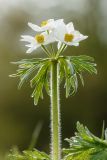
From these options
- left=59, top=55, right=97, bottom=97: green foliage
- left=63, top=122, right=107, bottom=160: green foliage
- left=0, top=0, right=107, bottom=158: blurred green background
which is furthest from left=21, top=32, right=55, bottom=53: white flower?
left=0, top=0, right=107, bottom=158: blurred green background

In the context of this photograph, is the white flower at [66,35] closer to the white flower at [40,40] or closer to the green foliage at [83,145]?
the white flower at [40,40]

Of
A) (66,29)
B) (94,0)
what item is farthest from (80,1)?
A: (66,29)

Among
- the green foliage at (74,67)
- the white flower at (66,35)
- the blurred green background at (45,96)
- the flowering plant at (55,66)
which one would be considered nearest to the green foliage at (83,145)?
the flowering plant at (55,66)

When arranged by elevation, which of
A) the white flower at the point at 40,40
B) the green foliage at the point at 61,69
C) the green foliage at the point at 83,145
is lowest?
the green foliage at the point at 83,145

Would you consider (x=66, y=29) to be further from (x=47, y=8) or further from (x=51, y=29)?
(x=47, y=8)

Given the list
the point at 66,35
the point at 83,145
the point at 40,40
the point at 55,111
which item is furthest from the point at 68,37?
the point at 83,145

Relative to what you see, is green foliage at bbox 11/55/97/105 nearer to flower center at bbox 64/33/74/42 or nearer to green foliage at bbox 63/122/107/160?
flower center at bbox 64/33/74/42

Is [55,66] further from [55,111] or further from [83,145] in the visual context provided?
[83,145]
